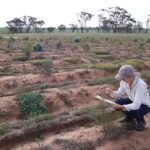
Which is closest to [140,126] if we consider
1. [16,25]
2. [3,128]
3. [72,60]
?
[3,128]

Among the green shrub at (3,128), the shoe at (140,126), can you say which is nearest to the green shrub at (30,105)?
the green shrub at (3,128)

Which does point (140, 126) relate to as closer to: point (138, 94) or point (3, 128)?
point (138, 94)

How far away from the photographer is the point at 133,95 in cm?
602

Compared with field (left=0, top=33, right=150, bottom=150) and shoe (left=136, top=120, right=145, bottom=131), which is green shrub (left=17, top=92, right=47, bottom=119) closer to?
field (left=0, top=33, right=150, bottom=150)

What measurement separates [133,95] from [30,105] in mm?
3567

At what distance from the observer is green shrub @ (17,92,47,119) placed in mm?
8820

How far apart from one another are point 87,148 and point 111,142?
438 mm

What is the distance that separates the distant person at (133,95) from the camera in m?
5.78

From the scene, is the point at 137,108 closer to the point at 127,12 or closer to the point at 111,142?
the point at 111,142

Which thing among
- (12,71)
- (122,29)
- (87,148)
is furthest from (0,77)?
(122,29)

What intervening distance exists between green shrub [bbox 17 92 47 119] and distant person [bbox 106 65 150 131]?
3026 millimetres

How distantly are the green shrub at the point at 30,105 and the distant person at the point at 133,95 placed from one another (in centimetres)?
303

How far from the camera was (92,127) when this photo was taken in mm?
6984

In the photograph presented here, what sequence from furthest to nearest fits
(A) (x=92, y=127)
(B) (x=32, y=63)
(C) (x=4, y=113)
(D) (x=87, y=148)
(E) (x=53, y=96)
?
(B) (x=32, y=63), (E) (x=53, y=96), (C) (x=4, y=113), (A) (x=92, y=127), (D) (x=87, y=148)
